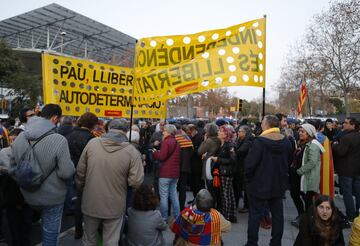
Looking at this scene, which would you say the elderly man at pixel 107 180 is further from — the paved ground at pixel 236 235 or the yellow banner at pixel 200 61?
the yellow banner at pixel 200 61

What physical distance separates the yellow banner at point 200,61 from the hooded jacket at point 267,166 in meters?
1.40

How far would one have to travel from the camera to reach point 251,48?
222 inches

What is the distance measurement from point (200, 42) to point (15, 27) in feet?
114

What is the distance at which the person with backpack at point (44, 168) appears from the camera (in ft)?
11.1

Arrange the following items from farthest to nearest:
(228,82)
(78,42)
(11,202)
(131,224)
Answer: (78,42) → (228,82) → (11,202) → (131,224)

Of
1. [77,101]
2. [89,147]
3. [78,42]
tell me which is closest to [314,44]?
[77,101]

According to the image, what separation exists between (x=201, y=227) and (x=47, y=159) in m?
1.73

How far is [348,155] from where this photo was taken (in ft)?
19.3

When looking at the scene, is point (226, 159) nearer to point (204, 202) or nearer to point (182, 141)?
point (182, 141)

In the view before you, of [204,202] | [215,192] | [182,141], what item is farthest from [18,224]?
[215,192]

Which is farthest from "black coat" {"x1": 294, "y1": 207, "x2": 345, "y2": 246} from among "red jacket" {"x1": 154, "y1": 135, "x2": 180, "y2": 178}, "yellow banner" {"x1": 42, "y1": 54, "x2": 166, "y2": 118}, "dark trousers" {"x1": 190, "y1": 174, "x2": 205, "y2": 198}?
"dark trousers" {"x1": 190, "y1": 174, "x2": 205, "y2": 198}

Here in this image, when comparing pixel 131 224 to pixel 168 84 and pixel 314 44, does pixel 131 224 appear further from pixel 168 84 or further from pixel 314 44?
pixel 314 44

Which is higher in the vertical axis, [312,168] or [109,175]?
[109,175]

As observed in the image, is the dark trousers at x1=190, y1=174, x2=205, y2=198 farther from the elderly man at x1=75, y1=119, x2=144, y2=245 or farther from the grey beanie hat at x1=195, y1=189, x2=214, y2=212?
the elderly man at x1=75, y1=119, x2=144, y2=245
